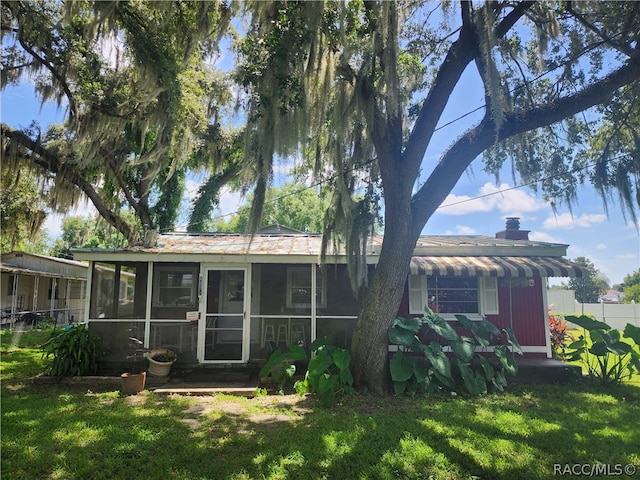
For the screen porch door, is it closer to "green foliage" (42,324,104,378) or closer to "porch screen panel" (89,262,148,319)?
"porch screen panel" (89,262,148,319)

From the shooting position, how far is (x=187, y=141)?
8938 millimetres

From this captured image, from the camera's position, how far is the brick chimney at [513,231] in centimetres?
1006

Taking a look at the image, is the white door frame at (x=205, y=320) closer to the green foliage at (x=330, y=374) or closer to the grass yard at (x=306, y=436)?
the grass yard at (x=306, y=436)

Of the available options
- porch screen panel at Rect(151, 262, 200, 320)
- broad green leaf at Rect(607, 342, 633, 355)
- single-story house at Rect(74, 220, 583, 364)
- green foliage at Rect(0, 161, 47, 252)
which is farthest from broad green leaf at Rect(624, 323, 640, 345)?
green foliage at Rect(0, 161, 47, 252)

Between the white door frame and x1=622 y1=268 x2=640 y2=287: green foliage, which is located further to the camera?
x1=622 y1=268 x2=640 y2=287: green foliage

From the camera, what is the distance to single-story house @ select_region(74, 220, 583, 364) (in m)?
7.64

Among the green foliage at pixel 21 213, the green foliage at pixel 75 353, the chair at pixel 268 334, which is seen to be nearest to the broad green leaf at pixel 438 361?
the chair at pixel 268 334

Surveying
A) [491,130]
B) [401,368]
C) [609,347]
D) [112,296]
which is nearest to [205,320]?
[112,296]

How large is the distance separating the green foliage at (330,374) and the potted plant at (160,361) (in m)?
2.67

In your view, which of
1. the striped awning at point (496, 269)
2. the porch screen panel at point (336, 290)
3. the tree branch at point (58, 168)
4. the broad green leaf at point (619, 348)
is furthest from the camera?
the tree branch at point (58, 168)

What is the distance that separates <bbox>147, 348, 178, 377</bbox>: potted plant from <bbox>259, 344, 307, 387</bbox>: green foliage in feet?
6.06

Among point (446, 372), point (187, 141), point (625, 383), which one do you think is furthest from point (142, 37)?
point (625, 383)

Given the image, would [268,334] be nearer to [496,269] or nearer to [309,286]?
[309,286]

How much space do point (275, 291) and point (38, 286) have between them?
17861mm
